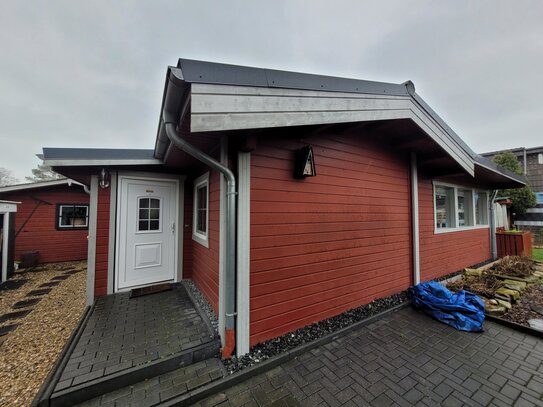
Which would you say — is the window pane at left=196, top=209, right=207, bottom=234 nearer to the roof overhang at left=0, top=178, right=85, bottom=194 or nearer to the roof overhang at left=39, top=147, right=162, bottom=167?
the roof overhang at left=39, top=147, right=162, bottom=167

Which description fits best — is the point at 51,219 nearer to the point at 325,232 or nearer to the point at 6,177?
the point at 325,232

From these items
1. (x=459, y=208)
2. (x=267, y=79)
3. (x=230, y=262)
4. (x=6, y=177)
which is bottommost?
(x=230, y=262)

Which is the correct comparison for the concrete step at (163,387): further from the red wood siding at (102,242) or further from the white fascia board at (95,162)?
the white fascia board at (95,162)

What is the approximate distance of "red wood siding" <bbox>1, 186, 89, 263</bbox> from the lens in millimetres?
6480

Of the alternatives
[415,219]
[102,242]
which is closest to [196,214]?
[102,242]

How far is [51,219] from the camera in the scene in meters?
6.78

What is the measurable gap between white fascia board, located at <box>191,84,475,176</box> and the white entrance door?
2.91 metres

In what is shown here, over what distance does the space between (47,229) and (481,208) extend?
13.6 meters

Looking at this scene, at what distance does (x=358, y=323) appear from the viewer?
2.79 meters

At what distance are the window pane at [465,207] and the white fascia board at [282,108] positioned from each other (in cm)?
418

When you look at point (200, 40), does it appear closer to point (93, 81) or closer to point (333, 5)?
point (333, 5)

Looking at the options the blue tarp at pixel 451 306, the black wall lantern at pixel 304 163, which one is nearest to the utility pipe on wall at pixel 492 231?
the blue tarp at pixel 451 306

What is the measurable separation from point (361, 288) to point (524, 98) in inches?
431

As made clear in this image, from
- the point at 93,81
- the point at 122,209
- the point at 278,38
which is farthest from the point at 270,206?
the point at 93,81
